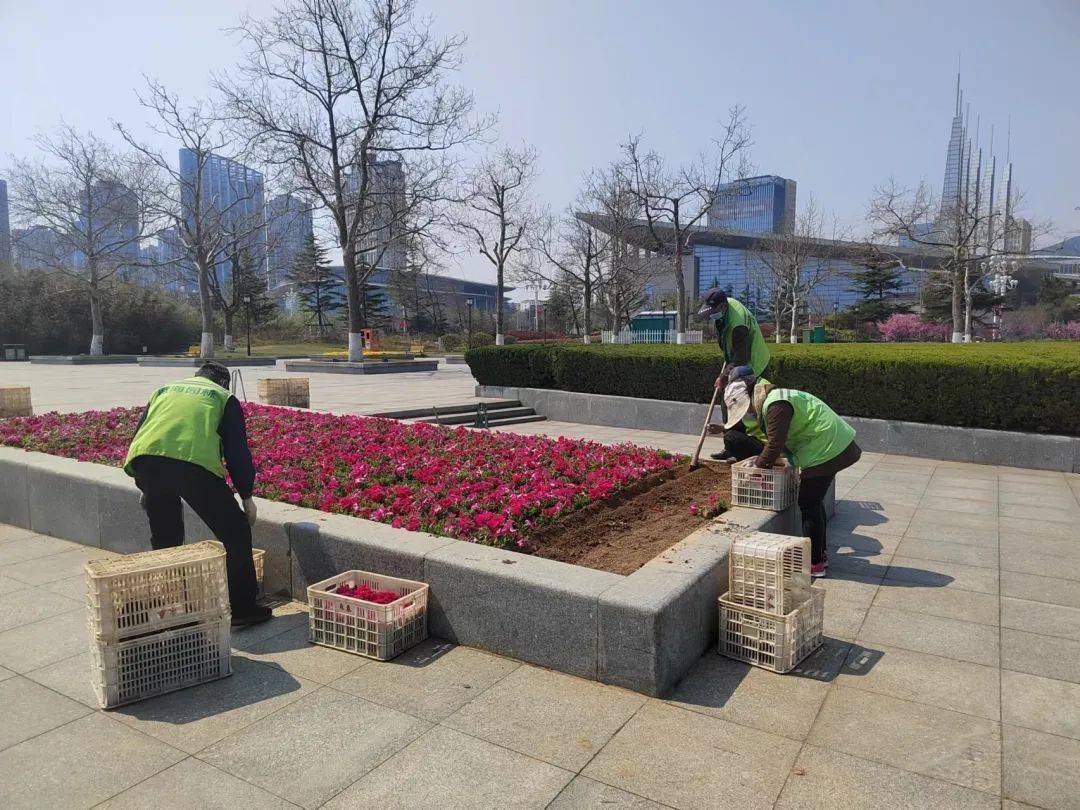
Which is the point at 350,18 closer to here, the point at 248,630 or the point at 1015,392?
the point at 1015,392

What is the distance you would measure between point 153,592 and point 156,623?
146mm

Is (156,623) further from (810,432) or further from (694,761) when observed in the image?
(810,432)

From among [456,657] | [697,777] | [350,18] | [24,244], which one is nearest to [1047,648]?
[697,777]

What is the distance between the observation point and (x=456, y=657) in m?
3.93

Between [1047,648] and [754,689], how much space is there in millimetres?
1760

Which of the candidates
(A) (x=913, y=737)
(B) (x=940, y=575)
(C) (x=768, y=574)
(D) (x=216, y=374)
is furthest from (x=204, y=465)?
(B) (x=940, y=575)

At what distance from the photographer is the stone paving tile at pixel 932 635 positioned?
396cm

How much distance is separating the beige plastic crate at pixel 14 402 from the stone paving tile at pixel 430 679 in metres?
9.27

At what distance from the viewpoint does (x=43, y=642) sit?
4195mm

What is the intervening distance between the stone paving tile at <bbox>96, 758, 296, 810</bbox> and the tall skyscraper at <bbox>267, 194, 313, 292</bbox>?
26980 millimetres

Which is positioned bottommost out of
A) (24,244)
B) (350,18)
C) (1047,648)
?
(1047,648)

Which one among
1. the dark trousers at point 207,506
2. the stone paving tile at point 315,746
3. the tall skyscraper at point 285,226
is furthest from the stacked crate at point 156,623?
the tall skyscraper at point 285,226

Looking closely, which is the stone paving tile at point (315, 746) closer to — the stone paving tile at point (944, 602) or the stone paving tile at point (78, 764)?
the stone paving tile at point (78, 764)

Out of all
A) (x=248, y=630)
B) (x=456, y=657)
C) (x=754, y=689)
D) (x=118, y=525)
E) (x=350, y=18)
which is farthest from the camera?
(x=350, y=18)
